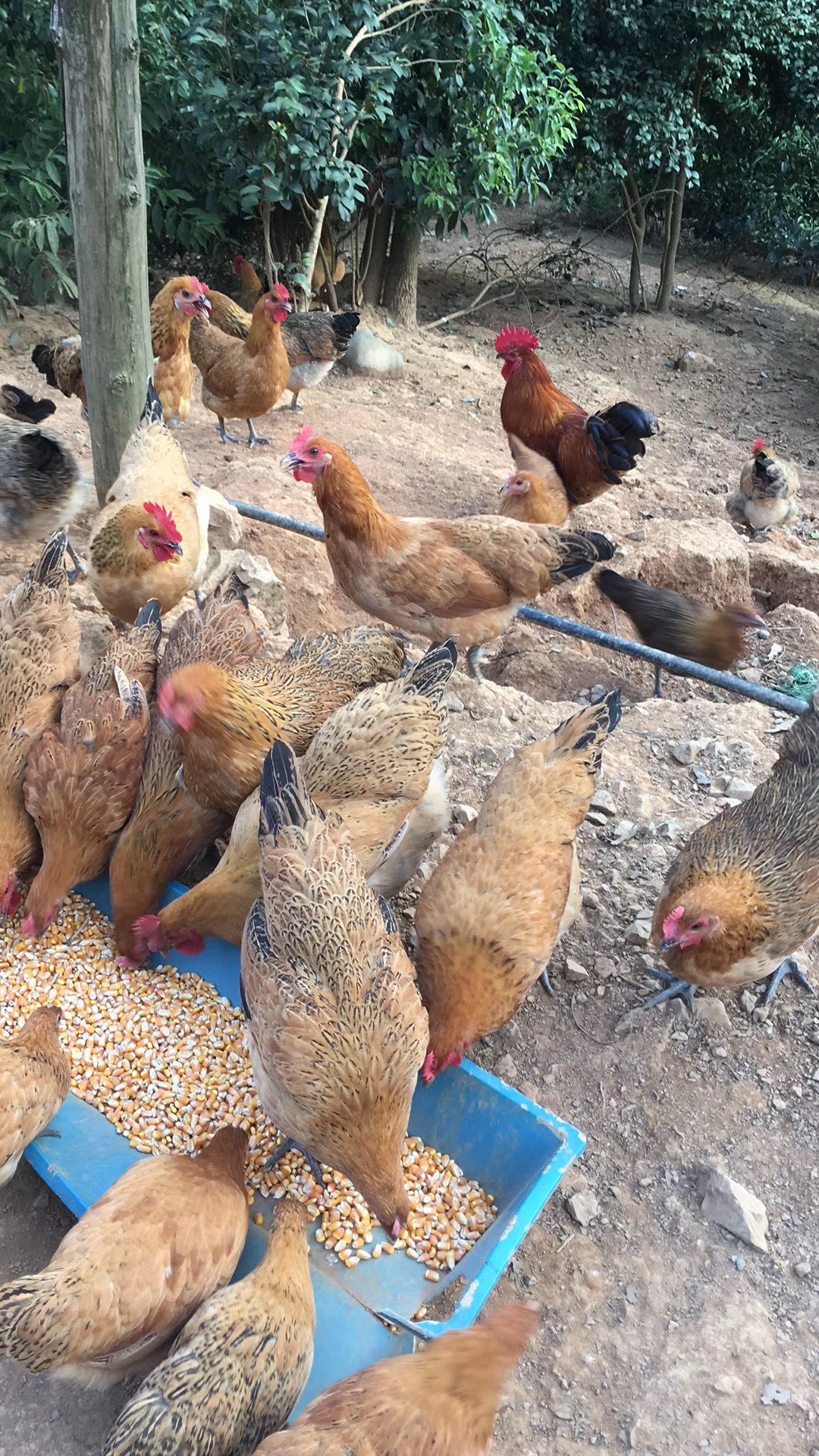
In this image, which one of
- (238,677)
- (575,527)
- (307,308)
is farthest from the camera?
(307,308)

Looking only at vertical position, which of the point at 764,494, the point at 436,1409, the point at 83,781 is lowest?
the point at 436,1409

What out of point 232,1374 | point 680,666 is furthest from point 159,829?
point 680,666

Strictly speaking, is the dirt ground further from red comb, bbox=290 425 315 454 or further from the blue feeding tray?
red comb, bbox=290 425 315 454

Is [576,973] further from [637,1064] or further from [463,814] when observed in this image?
[463,814]

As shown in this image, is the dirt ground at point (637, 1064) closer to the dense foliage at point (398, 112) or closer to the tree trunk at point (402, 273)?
the dense foliage at point (398, 112)

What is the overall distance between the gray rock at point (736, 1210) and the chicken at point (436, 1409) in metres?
1.03

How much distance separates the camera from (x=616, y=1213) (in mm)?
2467

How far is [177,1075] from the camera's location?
269 cm

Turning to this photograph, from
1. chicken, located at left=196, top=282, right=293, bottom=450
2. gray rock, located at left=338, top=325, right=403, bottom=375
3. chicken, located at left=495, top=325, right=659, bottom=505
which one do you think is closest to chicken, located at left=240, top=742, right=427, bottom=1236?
chicken, located at left=495, top=325, right=659, bottom=505

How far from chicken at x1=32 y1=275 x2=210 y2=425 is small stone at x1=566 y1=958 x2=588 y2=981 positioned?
5.41 metres

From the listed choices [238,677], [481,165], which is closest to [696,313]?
[481,165]

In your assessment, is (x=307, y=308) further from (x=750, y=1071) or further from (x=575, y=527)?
(x=750, y=1071)

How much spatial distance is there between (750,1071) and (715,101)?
13.6m

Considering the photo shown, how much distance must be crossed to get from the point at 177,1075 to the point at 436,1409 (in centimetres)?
133
